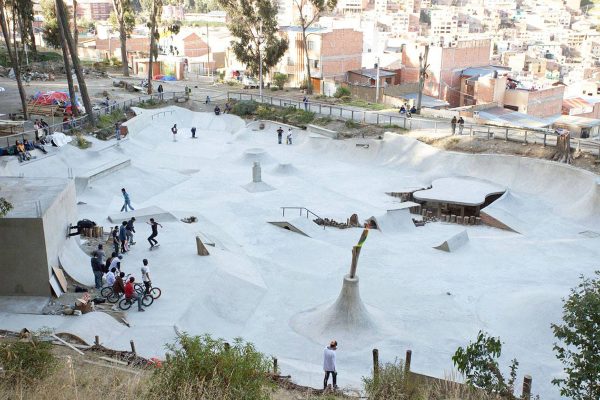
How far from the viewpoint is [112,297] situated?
16766mm

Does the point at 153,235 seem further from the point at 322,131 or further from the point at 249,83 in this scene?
the point at 249,83

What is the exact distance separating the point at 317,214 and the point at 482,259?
340 inches

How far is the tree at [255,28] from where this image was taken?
53156 mm

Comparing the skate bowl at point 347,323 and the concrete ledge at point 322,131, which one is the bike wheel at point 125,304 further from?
the concrete ledge at point 322,131

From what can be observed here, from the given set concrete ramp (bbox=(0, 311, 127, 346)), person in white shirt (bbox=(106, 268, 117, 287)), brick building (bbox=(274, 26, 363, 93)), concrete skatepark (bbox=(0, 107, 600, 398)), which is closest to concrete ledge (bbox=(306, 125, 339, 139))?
concrete skatepark (bbox=(0, 107, 600, 398))

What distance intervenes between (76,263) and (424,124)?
88.8ft

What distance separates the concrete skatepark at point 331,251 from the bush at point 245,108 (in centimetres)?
717

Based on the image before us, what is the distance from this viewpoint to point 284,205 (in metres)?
29.2

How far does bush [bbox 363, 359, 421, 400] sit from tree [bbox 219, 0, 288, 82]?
45.3 m

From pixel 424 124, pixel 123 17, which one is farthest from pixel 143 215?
pixel 123 17

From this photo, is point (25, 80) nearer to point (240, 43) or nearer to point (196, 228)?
point (240, 43)

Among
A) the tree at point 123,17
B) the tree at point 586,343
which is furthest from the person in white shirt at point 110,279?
the tree at point 123,17

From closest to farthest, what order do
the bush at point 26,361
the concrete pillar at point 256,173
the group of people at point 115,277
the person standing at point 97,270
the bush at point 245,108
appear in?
the bush at point 26,361
the group of people at point 115,277
the person standing at point 97,270
the concrete pillar at point 256,173
the bush at point 245,108

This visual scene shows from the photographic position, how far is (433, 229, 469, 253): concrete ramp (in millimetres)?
23248
